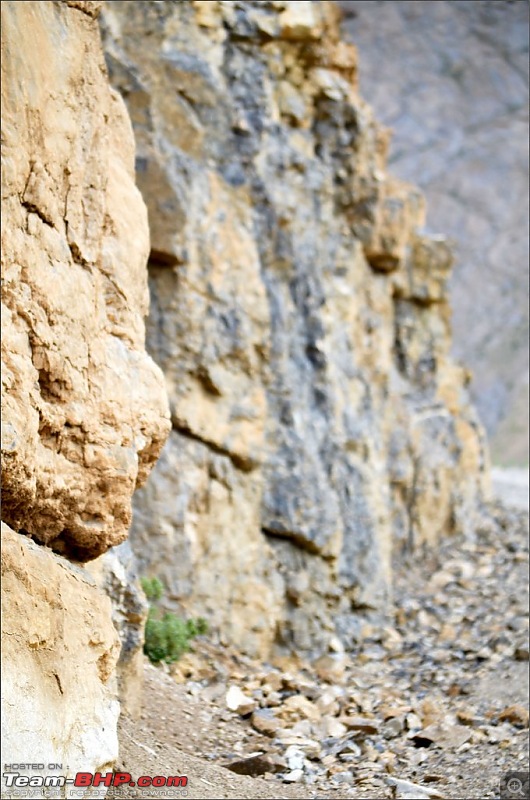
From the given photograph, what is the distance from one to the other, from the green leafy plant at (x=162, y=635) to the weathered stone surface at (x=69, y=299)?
3.04m

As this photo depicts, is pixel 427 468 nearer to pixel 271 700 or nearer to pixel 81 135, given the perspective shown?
pixel 271 700

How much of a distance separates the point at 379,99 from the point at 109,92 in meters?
40.6

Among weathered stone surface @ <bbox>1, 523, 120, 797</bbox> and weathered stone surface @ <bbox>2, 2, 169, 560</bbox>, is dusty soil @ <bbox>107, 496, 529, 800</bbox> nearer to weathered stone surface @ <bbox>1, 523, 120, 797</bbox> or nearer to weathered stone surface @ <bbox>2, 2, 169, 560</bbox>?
weathered stone surface @ <bbox>1, 523, 120, 797</bbox>

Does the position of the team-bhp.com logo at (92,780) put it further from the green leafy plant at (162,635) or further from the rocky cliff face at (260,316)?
the rocky cliff face at (260,316)

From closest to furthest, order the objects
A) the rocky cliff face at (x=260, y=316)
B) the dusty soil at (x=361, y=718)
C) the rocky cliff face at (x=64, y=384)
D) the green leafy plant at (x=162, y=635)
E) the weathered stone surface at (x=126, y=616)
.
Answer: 1. the rocky cliff face at (x=64, y=384)
2. the dusty soil at (x=361, y=718)
3. the weathered stone surface at (x=126, y=616)
4. the green leafy plant at (x=162, y=635)
5. the rocky cliff face at (x=260, y=316)

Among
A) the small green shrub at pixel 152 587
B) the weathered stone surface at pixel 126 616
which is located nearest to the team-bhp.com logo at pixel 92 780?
the weathered stone surface at pixel 126 616

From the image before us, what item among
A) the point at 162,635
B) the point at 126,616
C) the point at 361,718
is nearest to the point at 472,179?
Answer: the point at 162,635

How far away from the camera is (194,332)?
8.45 meters

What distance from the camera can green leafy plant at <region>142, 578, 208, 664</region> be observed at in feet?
23.1

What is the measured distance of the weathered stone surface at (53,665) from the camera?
3174mm

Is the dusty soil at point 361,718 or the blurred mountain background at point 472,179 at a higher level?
the blurred mountain background at point 472,179

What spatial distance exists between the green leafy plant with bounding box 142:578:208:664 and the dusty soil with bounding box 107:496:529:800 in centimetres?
13

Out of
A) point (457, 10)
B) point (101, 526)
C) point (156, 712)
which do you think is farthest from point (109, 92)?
point (457, 10)

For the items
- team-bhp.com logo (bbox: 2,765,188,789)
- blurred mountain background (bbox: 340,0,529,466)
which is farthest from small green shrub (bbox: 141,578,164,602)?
blurred mountain background (bbox: 340,0,529,466)
